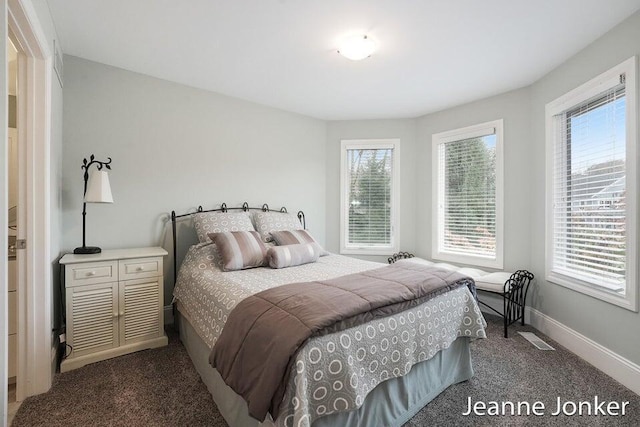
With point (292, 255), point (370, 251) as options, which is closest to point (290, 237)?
point (292, 255)

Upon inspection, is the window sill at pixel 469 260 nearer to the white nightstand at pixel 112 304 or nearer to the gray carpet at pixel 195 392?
the gray carpet at pixel 195 392

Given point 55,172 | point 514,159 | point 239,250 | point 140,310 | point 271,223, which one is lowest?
point 140,310

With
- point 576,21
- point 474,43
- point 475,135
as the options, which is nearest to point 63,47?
point 474,43

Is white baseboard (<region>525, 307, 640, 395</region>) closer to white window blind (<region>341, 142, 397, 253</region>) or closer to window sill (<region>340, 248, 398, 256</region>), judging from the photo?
window sill (<region>340, 248, 398, 256</region>)

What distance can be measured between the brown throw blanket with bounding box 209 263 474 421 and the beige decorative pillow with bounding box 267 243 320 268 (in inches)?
34.4

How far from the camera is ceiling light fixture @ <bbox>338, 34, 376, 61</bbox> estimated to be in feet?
7.52

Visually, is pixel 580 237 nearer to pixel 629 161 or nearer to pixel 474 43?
pixel 629 161

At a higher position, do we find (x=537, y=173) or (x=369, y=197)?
(x=537, y=173)

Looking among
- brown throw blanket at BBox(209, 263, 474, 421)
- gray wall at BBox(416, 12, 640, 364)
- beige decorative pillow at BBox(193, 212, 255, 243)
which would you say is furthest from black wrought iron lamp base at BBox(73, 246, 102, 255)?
gray wall at BBox(416, 12, 640, 364)

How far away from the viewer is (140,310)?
8.29ft

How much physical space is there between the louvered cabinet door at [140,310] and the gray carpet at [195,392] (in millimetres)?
156

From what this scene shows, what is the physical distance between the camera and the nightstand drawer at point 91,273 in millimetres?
2237

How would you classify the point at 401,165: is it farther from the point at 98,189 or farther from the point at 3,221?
the point at 3,221

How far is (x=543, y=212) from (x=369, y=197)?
208cm
